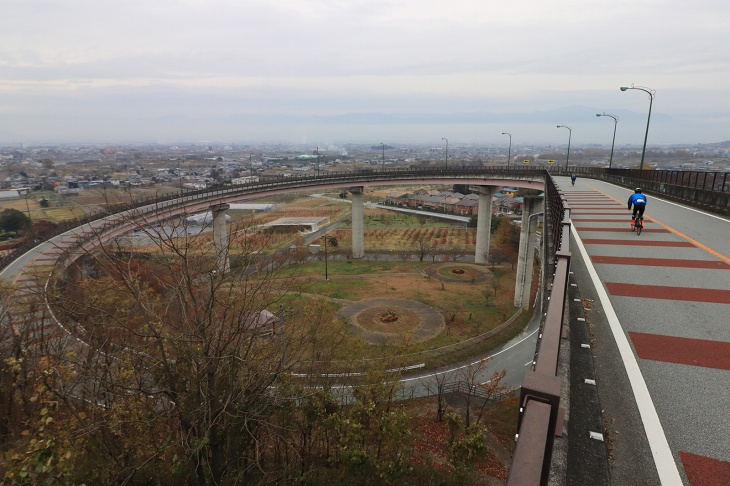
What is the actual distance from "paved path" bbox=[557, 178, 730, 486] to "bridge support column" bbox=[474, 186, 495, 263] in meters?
38.7

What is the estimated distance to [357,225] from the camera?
52.8 m

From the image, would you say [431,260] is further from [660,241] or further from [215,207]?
[660,241]

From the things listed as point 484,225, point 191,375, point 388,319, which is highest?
point 191,375

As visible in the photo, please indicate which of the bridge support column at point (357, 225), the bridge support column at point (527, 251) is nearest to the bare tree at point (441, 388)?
the bridge support column at point (527, 251)

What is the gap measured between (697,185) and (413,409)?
1909 cm

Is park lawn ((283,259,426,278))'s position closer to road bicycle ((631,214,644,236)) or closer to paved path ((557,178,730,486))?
road bicycle ((631,214,644,236))

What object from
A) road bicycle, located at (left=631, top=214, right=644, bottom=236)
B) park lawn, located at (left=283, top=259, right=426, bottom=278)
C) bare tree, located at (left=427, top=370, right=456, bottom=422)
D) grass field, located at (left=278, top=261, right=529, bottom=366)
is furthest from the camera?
park lawn, located at (left=283, top=259, right=426, bottom=278)

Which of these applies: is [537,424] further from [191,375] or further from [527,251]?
[527,251]

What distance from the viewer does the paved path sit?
3.52m

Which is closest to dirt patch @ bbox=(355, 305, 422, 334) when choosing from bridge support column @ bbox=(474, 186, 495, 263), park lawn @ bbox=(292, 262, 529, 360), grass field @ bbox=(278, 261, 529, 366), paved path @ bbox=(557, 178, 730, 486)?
grass field @ bbox=(278, 261, 529, 366)

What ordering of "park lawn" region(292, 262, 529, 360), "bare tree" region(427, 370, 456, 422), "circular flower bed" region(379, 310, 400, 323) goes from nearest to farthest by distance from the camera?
1. "bare tree" region(427, 370, 456, 422)
2. "park lawn" region(292, 262, 529, 360)
3. "circular flower bed" region(379, 310, 400, 323)

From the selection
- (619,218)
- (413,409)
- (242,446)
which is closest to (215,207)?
(413,409)

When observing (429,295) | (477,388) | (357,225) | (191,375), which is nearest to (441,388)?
(477,388)

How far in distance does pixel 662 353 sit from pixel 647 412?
5.11ft
